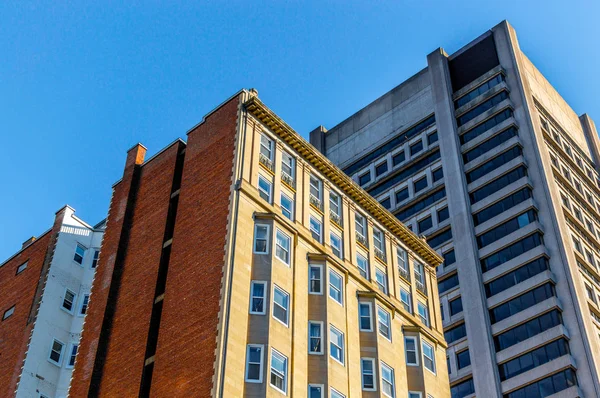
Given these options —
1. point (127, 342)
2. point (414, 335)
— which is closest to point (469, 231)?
point (414, 335)

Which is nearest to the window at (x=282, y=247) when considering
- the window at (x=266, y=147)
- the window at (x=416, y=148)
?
the window at (x=266, y=147)

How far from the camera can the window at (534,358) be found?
76.2 metres

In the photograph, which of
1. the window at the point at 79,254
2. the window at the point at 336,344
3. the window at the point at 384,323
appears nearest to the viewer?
the window at the point at 336,344

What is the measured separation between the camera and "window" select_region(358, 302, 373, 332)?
51875mm

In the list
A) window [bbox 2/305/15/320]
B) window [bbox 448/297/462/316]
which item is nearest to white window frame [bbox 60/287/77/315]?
window [bbox 2/305/15/320]

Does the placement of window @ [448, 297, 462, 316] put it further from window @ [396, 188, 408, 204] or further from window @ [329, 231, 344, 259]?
window @ [329, 231, 344, 259]

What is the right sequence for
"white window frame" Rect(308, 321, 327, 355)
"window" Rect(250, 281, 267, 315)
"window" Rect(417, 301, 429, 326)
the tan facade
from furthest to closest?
"window" Rect(417, 301, 429, 326) → "white window frame" Rect(308, 321, 327, 355) → "window" Rect(250, 281, 267, 315) → the tan facade

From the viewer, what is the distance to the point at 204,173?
5178 centimetres

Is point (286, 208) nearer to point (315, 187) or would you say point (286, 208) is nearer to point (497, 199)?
point (315, 187)

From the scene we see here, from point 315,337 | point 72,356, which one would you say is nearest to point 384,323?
point 315,337

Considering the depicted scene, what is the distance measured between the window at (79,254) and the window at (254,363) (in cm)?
2129

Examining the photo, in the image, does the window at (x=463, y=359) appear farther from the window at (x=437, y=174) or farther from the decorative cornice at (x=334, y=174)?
the window at (x=437, y=174)

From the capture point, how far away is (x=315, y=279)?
5022cm

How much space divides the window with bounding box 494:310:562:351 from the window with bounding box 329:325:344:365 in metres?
34.8
